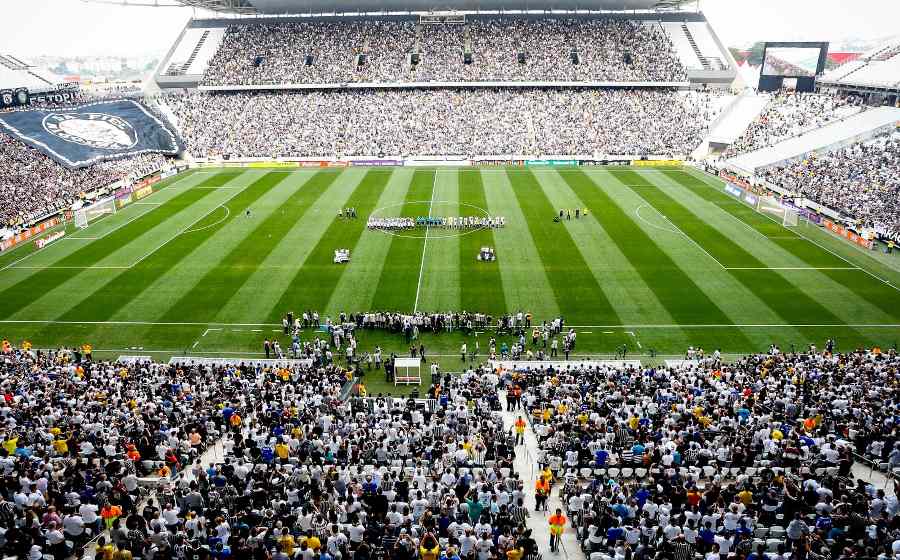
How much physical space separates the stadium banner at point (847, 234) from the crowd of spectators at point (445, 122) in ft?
86.0

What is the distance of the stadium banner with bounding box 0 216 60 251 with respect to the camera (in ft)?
131

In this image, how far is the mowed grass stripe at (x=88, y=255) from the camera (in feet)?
106

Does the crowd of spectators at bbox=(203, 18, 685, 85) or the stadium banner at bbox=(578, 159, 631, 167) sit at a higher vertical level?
the crowd of spectators at bbox=(203, 18, 685, 85)

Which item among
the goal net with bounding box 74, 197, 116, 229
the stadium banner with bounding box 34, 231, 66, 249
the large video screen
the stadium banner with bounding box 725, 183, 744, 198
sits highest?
the large video screen

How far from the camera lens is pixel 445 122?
2842 inches

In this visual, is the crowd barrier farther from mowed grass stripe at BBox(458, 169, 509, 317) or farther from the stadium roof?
the stadium roof

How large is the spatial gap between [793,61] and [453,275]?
60.8 metres

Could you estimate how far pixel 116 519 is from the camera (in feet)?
44.2

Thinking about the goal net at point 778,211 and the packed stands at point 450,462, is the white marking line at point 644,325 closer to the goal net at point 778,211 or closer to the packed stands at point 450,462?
the packed stands at point 450,462

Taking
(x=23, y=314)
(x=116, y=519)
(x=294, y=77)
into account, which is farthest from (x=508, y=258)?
(x=294, y=77)

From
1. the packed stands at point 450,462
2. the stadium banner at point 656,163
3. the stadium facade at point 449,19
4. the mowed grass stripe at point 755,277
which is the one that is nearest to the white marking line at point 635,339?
the packed stands at point 450,462

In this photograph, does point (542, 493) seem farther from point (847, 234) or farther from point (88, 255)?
point (847, 234)

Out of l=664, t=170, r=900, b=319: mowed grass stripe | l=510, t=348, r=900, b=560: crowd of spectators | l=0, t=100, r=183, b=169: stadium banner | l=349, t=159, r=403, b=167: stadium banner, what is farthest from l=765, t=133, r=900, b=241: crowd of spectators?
l=0, t=100, r=183, b=169: stadium banner

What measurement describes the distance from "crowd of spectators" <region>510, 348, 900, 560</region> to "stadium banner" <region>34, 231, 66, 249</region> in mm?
32890
